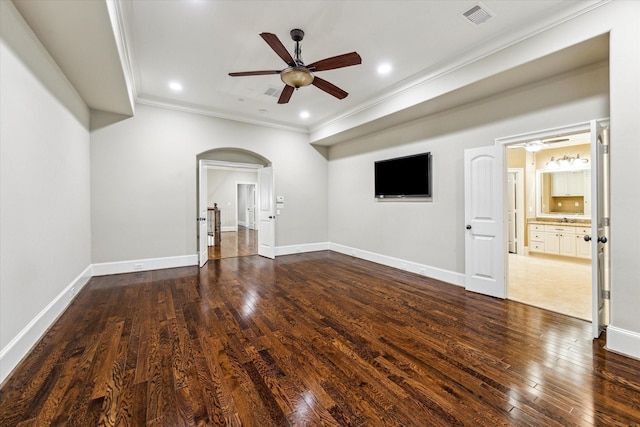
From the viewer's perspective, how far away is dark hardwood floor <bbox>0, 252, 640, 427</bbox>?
168 centimetres

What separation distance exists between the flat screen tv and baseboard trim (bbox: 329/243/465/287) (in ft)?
4.10

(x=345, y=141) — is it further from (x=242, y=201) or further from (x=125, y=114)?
(x=242, y=201)

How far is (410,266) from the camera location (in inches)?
199

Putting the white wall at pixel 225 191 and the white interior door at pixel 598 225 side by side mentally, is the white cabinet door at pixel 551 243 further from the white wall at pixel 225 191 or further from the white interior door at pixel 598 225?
the white wall at pixel 225 191

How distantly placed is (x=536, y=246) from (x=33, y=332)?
Answer: 9.01m

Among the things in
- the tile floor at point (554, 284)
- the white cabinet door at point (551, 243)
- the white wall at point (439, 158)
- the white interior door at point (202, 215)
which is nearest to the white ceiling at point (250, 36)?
the white wall at point (439, 158)

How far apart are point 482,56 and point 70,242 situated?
5775 mm

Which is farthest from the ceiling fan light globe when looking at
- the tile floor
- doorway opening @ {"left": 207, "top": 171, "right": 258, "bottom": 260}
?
doorway opening @ {"left": 207, "top": 171, "right": 258, "bottom": 260}

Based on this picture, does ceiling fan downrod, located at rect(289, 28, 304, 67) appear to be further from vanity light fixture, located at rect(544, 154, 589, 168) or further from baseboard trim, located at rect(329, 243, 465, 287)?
vanity light fixture, located at rect(544, 154, 589, 168)

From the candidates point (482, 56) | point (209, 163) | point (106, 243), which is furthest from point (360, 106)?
point (106, 243)

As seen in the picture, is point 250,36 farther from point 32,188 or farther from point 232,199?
point 232,199

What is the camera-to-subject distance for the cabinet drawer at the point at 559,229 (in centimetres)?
613

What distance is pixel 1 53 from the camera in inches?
80.5

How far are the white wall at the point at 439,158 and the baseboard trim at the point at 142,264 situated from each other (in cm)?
353
